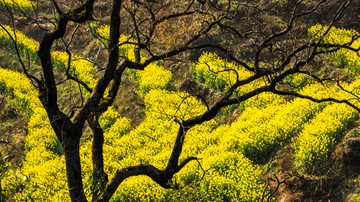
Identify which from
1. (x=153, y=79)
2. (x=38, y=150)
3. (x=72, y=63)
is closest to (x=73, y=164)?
(x=38, y=150)

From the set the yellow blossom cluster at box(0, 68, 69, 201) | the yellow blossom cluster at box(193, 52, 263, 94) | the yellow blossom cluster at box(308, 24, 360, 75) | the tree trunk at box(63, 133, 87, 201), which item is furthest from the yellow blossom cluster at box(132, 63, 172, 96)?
the tree trunk at box(63, 133, 87, 201)

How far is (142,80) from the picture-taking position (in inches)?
883

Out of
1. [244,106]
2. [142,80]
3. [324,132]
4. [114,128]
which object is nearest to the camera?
[324,132]

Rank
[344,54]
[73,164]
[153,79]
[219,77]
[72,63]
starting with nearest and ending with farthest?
[73,164] → [344,54] → [219,77] → [153,79] → [72,63]

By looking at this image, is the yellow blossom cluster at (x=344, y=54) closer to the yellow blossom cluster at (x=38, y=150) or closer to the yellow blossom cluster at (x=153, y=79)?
the yellow blossom cluster at (x=153, y=79)

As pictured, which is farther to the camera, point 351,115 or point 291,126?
point 291,126

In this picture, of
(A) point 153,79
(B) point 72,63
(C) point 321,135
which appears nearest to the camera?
(C) point 321,135

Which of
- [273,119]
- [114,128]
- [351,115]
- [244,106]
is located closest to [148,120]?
[114,128]

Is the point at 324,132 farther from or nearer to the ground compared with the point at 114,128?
nearer to the ground

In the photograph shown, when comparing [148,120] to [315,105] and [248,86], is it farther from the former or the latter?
[315,105]

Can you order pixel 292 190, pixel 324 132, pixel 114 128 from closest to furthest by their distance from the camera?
pixel 292 190, pixel 324 132, pixel 114 128

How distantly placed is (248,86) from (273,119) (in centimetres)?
399

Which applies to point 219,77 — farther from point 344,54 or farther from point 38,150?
point 38,150

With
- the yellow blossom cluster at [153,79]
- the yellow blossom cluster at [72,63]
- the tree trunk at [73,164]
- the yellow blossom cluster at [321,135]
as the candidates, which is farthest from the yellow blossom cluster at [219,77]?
the tree trunk at [73,164]
